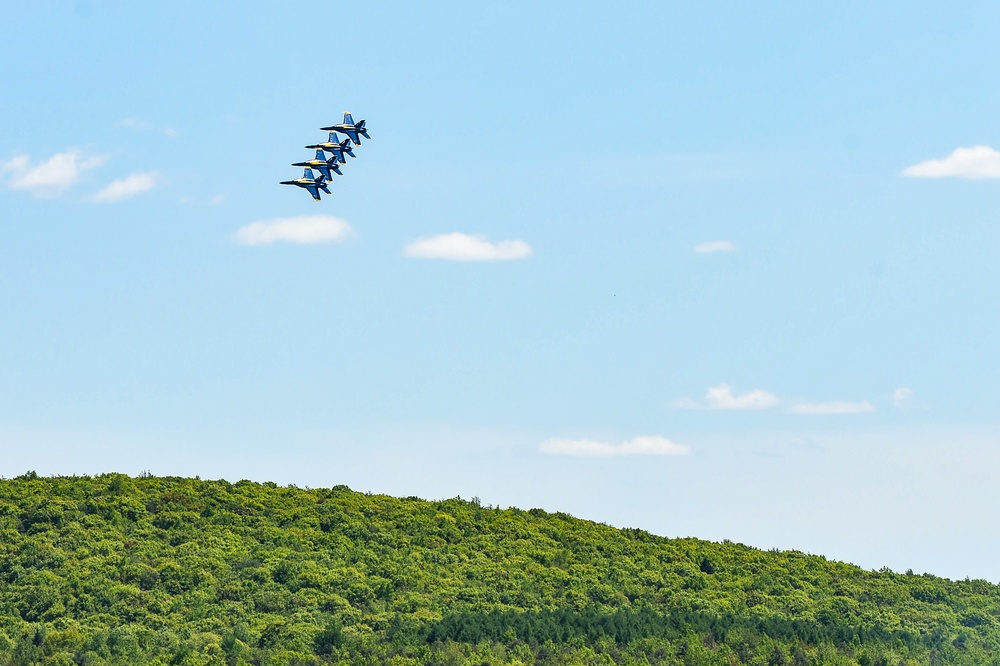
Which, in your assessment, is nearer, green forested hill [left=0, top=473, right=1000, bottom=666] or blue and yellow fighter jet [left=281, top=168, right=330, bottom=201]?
green forested hill [left=0, top=473, right=1000, bottom=666]

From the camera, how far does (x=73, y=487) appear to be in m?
115

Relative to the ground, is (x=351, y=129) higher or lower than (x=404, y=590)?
higher

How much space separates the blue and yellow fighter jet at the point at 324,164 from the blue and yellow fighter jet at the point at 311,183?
0.35 meters

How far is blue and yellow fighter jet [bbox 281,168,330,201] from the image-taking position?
111000 mm

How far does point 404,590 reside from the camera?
10081 cm

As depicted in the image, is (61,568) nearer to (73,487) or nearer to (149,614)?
(149,614)

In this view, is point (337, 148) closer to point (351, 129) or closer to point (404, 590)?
point (351, 129)

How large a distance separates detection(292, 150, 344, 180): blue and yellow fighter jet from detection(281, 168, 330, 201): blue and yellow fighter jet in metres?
0.35

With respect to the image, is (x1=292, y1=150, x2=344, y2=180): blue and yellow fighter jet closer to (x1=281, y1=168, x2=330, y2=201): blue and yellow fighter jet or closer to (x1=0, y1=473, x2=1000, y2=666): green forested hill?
(x1=281, y1=168, x2=330, y2=201): blue and yellow fighter jet

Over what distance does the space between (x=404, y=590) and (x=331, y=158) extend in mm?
30306

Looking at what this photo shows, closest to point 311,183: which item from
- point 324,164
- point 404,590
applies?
point 324,164

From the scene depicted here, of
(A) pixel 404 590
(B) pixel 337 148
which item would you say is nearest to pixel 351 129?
(B) pixel 337 148

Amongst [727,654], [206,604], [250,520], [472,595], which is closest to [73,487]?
[250,520]

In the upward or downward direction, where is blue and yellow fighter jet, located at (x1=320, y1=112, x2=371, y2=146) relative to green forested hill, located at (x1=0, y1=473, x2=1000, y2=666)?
upward
